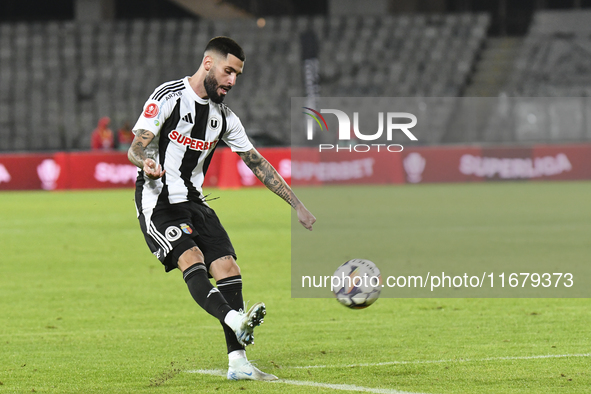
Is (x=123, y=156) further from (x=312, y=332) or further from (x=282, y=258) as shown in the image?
(x=312, y=332)

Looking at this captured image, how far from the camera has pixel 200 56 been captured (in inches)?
1532

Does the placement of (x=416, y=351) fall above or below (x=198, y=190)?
below

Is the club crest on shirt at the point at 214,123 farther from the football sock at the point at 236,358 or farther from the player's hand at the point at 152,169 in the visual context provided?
the football sock at the point at 236,358

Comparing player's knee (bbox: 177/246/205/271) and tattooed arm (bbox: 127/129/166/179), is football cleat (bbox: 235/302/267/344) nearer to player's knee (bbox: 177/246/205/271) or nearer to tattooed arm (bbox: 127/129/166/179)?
player's knee (bbox: 177/246/205/271)

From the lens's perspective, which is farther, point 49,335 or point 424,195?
point 424,195

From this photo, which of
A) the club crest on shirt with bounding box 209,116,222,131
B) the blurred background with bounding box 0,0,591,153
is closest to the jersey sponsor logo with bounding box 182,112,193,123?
the club crest on shirt with bounding box 209,116,222,131

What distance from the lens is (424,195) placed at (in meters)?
23.3

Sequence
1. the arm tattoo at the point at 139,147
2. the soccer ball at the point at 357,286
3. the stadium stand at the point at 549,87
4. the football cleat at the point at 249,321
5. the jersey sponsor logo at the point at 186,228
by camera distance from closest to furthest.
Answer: the football cleat at the point at 249,321, the arm tattoo at the point at 139,147, the jersey sponsor logo at the point at 186,228, the soccer ball at the point at 357,286, the stadium stand at the point at 549,87

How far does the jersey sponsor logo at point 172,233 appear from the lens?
5.45 m

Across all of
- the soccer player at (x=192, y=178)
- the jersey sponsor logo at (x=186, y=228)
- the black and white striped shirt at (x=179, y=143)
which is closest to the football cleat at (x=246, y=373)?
the soccer player at (x=192, y=178)

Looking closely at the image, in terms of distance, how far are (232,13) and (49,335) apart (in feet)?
124

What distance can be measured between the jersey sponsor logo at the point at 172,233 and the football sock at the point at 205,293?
0.21 meters

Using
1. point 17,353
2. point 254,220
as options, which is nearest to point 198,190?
point 17,353

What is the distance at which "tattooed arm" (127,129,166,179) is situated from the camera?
200 inches
